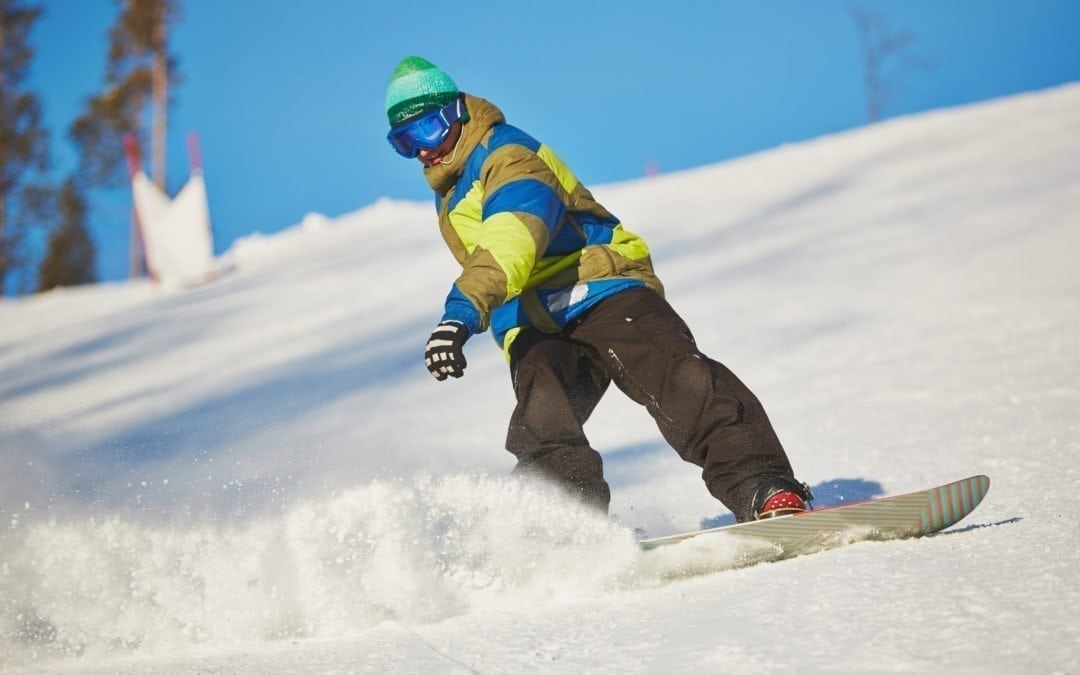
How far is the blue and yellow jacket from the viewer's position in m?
3.14

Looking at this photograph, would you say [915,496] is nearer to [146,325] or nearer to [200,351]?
[200,351]

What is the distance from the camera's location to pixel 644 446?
19.1ft

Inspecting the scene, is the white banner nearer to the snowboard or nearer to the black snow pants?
the black snow pants

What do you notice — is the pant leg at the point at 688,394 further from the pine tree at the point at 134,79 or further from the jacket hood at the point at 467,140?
the pine tree at the point at 134,79

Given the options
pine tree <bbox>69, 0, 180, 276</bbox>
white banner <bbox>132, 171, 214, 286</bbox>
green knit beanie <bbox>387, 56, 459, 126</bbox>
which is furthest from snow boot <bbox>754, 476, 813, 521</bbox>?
pine tree <bbox>69, 0, 180, 276</bbox>

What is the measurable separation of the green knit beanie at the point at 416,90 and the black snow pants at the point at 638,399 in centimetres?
79

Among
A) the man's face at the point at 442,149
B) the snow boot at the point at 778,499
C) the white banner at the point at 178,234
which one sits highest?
the white banner at the point at 178,234

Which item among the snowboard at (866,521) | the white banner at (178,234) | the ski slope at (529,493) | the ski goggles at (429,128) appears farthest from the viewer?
the white banner at (178,234)

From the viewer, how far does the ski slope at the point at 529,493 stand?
238cm

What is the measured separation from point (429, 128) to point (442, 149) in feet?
0.26

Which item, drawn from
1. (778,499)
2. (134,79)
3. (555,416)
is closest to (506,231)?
(555,416)

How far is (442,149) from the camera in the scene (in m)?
3.44

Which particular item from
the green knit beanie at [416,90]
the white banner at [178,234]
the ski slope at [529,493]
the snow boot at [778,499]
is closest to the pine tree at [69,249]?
the white banner at [178,234]

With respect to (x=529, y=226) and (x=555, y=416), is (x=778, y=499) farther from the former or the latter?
(x=529, y=226)
